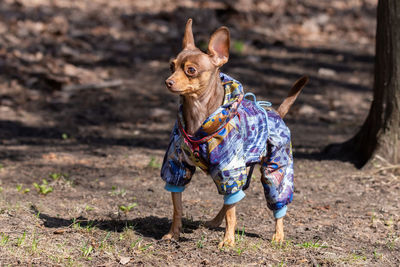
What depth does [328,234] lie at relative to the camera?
472 centimetres

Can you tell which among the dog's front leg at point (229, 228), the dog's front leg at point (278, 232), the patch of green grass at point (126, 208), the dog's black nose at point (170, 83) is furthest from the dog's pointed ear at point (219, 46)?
the patch of green grass at point (126, 208)

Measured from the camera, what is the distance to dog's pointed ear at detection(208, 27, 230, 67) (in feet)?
12.7

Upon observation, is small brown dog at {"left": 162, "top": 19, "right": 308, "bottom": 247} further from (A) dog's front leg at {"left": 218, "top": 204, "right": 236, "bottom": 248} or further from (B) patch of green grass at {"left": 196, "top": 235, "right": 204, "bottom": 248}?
(B) patch of green grass at {"left": 196, "top": 235, "right": 204, "bottom": 248}

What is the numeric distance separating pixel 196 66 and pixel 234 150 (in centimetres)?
60

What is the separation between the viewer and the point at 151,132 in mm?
8078

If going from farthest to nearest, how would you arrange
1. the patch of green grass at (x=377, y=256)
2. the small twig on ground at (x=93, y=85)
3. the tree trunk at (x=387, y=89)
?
the small twig on ground at (x=93, y=85) < the tree trunk at (x=387, y=89) < the patch of green grass at (x=377, y=256)

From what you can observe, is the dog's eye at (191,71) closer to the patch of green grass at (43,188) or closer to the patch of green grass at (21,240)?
the patch of green grass at (21,240)

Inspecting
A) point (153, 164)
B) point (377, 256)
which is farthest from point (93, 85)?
point (377, 256)

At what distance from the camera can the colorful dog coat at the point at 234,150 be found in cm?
385

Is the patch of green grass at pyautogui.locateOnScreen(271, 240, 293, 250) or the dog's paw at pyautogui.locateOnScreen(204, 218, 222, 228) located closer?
the patch of green grass at pyautogui.locateOnScreen(271, 240, 293, 250)

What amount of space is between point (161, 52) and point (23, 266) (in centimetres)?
784

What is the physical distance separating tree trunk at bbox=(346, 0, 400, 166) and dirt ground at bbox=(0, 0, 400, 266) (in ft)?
0.84

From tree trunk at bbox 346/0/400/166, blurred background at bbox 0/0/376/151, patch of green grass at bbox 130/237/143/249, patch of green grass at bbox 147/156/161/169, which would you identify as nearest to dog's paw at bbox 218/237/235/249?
patch of green grass at bbox 130/237/143/249

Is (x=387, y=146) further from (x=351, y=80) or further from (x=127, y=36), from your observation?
(x=127, y=36)
